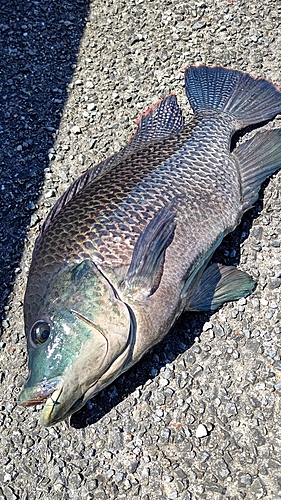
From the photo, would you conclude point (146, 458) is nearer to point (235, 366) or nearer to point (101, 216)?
point (235, 366)

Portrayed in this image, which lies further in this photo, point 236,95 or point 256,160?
point 236,95

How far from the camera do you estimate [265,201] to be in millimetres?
3604

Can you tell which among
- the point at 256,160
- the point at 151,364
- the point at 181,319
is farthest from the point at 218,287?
the point at 256,160

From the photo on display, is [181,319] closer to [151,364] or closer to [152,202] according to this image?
[151,364]

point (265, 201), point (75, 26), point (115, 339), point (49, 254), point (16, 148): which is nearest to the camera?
point (115, 339)

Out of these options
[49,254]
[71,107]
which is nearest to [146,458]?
[49,254]

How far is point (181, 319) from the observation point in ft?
10.5

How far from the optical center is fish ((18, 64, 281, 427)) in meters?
2.49

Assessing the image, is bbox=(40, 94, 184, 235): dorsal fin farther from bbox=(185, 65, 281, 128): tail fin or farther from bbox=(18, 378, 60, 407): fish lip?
bbox=(18, 378, 60, 407): fish lip

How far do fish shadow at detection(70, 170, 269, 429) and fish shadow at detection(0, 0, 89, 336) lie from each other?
0.83 metres

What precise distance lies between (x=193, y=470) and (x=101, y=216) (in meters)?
1.30

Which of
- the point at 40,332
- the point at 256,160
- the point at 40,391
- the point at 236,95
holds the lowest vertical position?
the point at 40,391

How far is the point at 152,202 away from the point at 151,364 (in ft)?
2.84

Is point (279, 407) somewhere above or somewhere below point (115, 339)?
below
